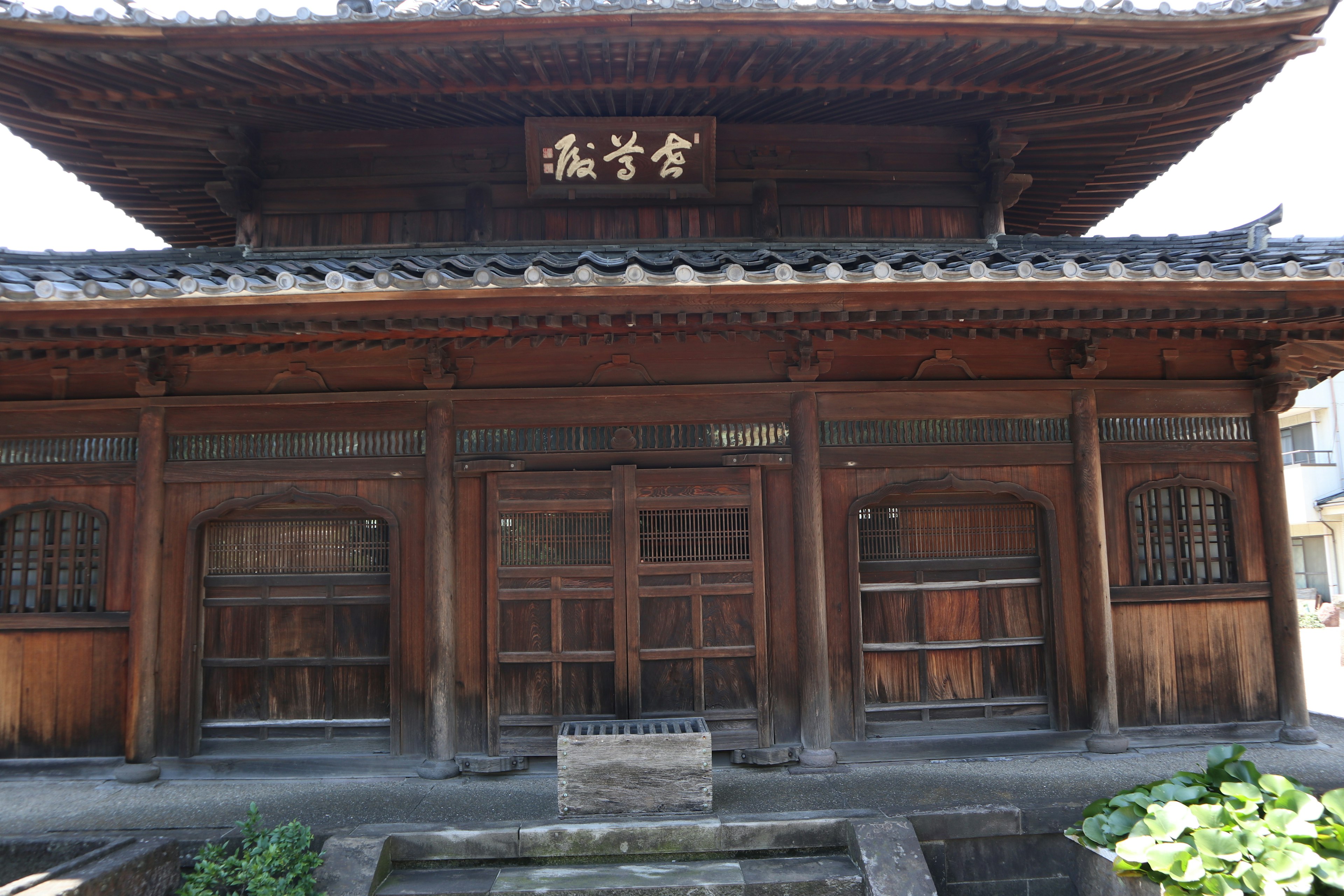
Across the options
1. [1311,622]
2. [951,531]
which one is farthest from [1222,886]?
[1311,622]

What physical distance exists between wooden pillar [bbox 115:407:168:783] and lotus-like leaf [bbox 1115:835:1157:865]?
6826 millimetres

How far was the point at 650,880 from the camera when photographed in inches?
184

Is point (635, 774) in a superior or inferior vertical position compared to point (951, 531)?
inferior

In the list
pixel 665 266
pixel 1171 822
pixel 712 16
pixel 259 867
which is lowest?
pixel 259 867

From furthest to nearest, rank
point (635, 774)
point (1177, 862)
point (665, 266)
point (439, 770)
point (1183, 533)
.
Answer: point (1183, 533)
point (439, 770)
point (665, 266)
point (635, 774)
point (1177, 862)

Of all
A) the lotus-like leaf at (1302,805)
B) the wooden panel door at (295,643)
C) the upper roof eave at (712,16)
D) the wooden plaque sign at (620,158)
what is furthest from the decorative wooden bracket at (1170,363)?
the wooden panel door at (295,643)

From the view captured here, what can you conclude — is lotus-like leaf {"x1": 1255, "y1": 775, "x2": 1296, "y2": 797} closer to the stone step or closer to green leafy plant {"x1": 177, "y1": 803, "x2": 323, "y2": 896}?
the stone step

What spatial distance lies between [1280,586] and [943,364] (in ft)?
11.5

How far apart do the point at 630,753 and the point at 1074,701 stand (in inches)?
152

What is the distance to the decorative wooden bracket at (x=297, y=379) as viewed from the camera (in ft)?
20.8

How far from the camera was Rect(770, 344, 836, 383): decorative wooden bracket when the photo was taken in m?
6.27

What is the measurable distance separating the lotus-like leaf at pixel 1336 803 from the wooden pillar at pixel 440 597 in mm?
5648

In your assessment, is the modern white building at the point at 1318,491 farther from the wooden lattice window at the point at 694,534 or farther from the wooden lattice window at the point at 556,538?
the wooden lattice window at the point at 556,538

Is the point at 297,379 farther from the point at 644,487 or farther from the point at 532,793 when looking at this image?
the point at 532,793
